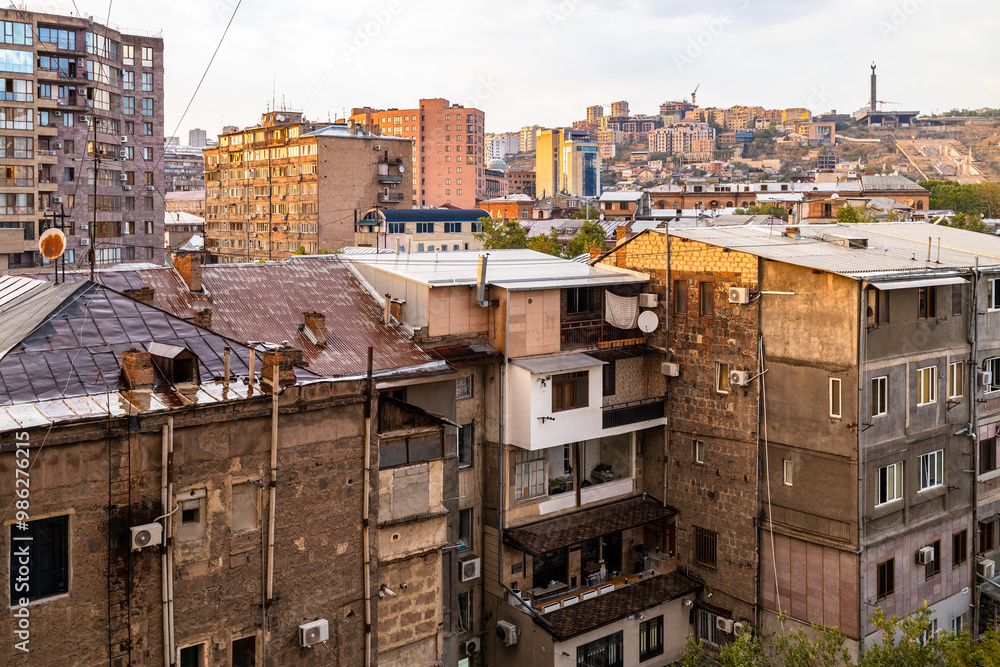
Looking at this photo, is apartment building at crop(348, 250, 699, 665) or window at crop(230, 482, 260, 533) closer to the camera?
window at crop(230, 482, 260, 533)

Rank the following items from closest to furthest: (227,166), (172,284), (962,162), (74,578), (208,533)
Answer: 1. (74,578)
2. (208,533)
3. (172,284)
4. (227,166)
5. (962,162)

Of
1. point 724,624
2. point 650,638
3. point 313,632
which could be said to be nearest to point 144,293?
point 313,632

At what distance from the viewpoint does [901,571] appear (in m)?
21.1

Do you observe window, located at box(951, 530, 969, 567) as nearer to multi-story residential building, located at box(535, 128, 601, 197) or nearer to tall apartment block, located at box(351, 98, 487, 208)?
tall apartment block, located at box(351, 98, 487, 208)

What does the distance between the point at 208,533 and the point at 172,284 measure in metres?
9.00

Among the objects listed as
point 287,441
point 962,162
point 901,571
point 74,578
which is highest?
point 962,162

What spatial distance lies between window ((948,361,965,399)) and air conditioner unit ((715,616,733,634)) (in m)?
7.83

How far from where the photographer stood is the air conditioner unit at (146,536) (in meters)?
11.4

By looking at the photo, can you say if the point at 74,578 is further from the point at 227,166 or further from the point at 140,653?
the point at 227,166

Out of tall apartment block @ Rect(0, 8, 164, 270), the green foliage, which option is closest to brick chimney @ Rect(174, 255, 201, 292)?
tall apartment block @ Rect(0, 8, 164, 270)

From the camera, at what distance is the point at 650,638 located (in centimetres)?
2233

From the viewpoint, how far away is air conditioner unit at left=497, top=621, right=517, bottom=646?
807 inches

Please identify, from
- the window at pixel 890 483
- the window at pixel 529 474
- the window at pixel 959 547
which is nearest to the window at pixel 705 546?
the window at pixel 890 483

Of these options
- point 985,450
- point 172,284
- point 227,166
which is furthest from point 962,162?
point 172,284
